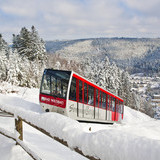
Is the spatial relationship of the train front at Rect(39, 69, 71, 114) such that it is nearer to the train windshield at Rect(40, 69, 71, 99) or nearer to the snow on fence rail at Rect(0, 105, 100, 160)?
the train windshield at Rect(40, 69, 71, 99)

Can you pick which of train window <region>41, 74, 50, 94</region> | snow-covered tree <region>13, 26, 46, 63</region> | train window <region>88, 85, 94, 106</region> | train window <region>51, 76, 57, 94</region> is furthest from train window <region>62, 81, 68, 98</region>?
snow-covered tree <region>13, 26, 46, 63</region>

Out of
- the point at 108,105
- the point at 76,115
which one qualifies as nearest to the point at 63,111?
the point at 76,115

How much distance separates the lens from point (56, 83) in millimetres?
11398

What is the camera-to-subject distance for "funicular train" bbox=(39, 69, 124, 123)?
10867 millimetres

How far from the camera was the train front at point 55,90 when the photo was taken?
10945 mm

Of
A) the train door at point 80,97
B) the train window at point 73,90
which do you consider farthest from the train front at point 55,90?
the train door at point 80,97

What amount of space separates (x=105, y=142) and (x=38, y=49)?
145 feet

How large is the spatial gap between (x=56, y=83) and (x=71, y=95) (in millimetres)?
1390

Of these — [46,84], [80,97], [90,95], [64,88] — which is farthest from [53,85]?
[90,95]

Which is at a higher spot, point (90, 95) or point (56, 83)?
point (56, 83)

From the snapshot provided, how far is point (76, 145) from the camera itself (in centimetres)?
254

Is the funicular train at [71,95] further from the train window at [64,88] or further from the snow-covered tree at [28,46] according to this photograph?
the snow-covered tree at [28,46]

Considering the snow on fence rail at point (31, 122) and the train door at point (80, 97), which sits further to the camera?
the train door at point (80, 97)

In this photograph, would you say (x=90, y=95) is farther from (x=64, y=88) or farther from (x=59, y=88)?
(x=59, y=88)
